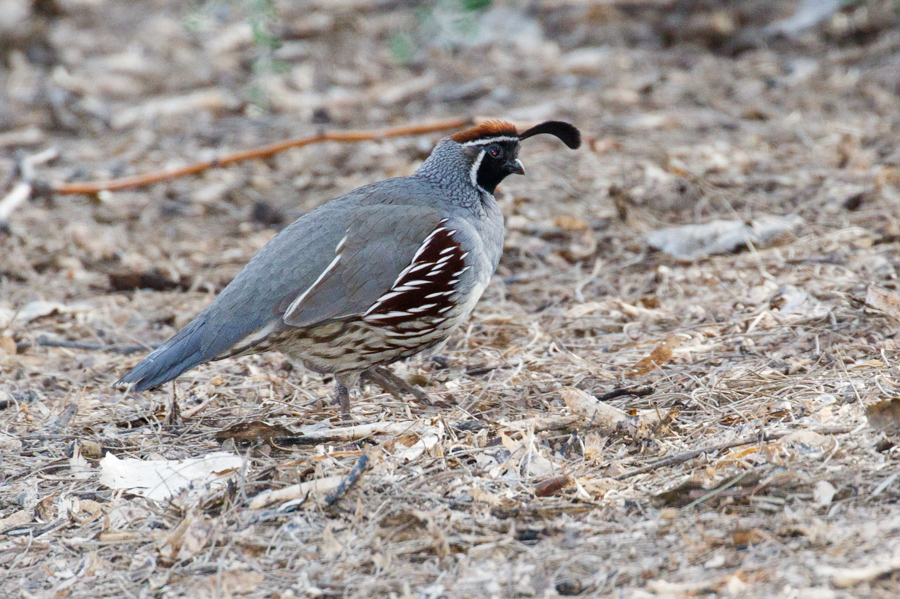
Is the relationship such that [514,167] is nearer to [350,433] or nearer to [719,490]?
[350,433]

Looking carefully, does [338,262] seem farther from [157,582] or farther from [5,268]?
[5,268]

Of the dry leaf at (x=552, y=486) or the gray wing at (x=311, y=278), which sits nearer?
Result: the dry leaf at (x=552, y=486)

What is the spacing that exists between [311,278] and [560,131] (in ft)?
6.32

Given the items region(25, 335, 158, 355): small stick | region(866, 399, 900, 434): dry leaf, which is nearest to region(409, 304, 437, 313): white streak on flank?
region(25, 335, 158, 355): small stick

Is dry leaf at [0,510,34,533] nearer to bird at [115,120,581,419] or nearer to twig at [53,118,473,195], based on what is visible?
bird at [115,120,581,419]

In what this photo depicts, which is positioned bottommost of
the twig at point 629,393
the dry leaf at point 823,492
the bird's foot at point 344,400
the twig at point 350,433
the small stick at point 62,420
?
the bird's foot at point 344,400

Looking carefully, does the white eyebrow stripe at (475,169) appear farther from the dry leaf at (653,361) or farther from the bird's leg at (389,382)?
the dry leaf at (653,361)

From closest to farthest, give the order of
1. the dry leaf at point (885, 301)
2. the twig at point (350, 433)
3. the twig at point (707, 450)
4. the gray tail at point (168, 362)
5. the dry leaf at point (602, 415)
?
1. the twig at point (707, 450)
2. the dry leaf at point (602, 415)
3. the twig at point (350, 433)
4. the gray tail at point (168, 362)
5. the dry leaf at point (885, 301)

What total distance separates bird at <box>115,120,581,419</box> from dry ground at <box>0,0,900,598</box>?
333mm

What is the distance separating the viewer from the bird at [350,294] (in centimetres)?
487

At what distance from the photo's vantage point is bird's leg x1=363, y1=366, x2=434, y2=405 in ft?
17.2

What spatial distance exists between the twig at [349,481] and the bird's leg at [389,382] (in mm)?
1258

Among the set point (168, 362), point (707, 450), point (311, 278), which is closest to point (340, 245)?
point (311, 278)

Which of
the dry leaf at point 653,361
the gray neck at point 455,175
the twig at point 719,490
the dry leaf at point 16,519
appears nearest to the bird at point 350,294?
the gray neck at point 455,175
